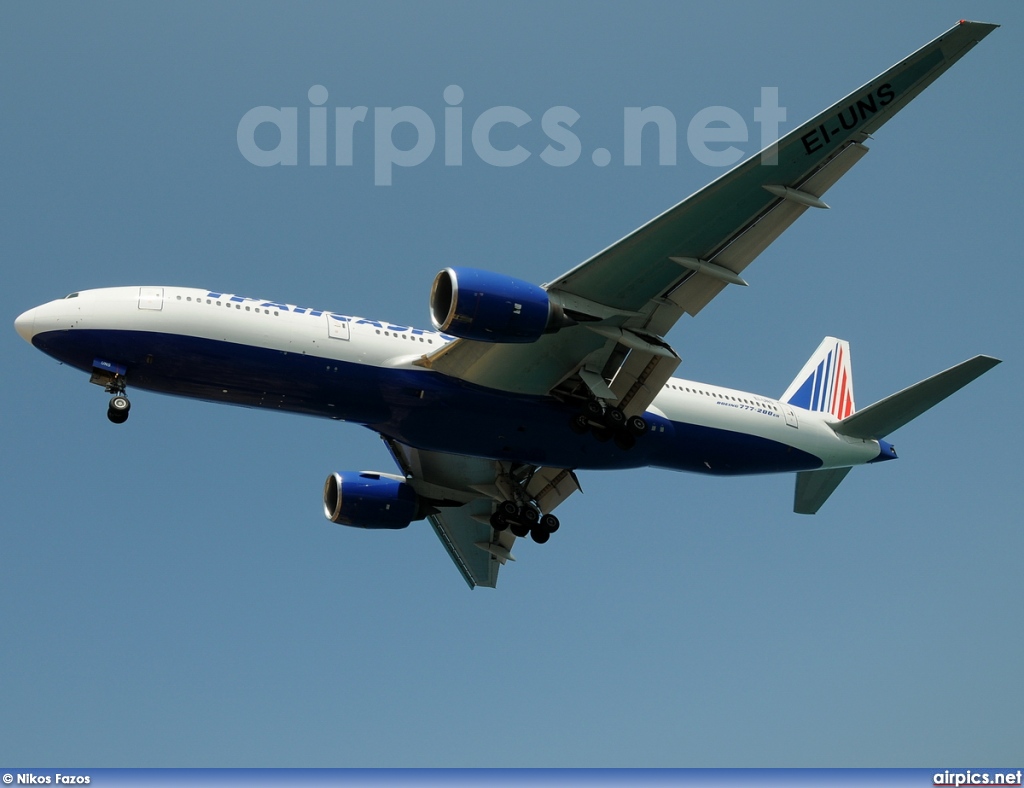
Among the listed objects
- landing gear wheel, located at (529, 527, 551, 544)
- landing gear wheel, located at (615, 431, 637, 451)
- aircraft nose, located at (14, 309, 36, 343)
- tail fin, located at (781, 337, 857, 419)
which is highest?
tail fin, located at (781, 337, 857, 419)

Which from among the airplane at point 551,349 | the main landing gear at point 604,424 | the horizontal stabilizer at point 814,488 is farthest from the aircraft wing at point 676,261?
the horizontal stabilizer at point 814,488

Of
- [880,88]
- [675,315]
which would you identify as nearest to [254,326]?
[675,315]

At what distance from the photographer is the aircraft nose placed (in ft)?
87.5

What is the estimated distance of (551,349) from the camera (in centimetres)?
2883

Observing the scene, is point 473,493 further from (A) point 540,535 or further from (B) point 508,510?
(A) point 540,535

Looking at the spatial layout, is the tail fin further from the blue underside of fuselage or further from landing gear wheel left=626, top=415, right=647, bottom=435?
landing gear wheel left=626, top=415, right=647, bottom=435

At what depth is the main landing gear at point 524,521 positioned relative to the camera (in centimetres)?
3372

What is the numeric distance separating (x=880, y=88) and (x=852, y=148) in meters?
1.51

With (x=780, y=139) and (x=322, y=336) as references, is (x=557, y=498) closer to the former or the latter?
(x=322, y=336)

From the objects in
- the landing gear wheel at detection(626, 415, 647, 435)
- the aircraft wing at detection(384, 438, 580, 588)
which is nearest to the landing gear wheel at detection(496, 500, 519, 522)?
the aircraft wing at detection(384, 438, 580, 588)

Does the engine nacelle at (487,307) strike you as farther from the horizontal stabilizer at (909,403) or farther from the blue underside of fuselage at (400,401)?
the horizontal stabilizer at (909,403)

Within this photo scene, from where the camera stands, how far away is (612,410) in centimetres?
2980

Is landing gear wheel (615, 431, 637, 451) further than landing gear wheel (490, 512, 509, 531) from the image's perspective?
No

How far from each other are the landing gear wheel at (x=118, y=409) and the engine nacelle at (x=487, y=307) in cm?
764
